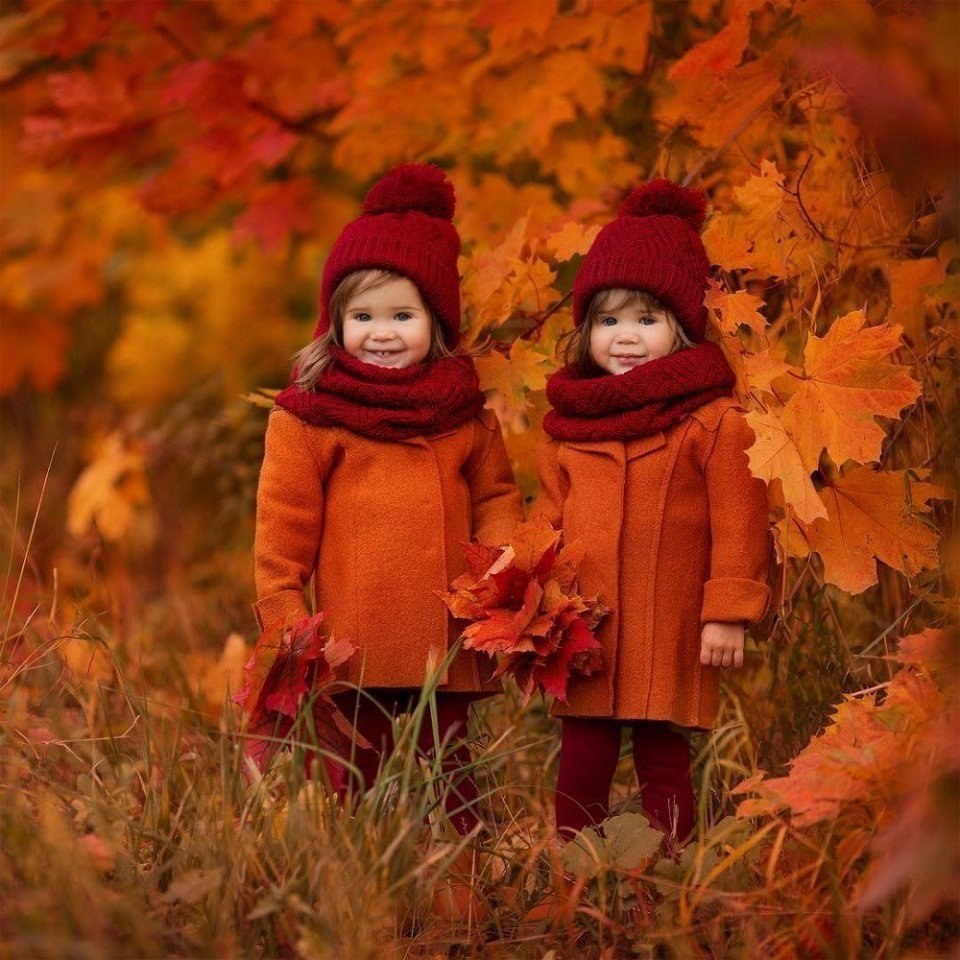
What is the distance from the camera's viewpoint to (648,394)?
2.79 meters

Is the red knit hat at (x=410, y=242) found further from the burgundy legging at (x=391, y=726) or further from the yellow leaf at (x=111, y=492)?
the yellow leaf at (x=111, y=492)

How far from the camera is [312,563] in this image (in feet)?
9.81

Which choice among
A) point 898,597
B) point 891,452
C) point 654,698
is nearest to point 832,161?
point 891,452

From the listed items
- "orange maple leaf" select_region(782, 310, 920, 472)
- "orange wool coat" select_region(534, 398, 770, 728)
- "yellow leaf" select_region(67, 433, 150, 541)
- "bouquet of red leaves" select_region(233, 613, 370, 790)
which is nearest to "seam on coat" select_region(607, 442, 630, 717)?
"orange wool coat" select_region(534, 398, 770, 728)

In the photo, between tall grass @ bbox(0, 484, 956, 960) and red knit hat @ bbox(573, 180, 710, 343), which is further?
red knit hat @ bbox(573, 180, 710, 343)

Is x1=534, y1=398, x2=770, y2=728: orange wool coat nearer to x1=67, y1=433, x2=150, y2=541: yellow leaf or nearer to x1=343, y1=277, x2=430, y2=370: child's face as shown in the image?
x1=343, y1=277, x2=430, y2=370: child's face

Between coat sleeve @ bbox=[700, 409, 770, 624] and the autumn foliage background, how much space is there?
7 centimetres

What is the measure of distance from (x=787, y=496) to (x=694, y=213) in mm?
768

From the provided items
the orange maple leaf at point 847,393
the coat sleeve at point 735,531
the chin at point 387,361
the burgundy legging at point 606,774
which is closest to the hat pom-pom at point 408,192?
the chin at point 387,361

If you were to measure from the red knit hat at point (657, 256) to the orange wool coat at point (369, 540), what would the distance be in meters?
0.50

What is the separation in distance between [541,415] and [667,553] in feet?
2.06

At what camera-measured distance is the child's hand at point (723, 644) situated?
9.07ft

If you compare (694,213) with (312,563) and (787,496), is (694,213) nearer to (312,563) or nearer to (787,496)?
(787,496)

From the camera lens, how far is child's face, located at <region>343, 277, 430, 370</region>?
116 inches
